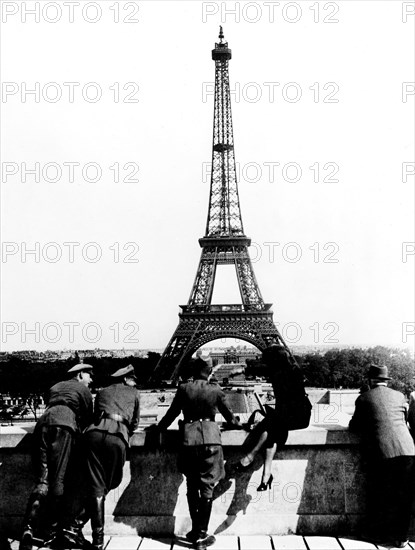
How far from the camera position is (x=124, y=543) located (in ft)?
21.1

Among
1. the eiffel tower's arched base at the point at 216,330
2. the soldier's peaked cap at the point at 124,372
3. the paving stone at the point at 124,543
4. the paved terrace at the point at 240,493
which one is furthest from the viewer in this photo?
the eiffel tower's arched base at the point at 216,330

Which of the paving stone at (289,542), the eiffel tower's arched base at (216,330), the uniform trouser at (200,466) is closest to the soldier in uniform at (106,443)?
the uniform trouser at (200,466)

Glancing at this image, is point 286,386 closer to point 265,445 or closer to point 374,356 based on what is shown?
point 265,445

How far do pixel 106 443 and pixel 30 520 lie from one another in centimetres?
93

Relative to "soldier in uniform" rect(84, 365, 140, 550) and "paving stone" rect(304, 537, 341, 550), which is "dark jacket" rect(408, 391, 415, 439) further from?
"soldier in uniform" rect(84, 365, 140, 550)

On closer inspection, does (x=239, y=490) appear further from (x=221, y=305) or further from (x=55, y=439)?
(x=221, y=305)

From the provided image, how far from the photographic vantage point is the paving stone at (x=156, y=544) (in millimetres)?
6282

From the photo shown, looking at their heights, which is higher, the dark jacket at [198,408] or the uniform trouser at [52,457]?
the dark jacket at [198,408]

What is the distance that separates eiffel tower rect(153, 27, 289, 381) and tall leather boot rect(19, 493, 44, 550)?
48.7 meters

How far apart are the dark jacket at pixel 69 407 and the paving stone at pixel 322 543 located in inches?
95.6

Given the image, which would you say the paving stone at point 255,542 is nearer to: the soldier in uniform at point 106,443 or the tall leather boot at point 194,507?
the tall leather boot at point 194,507

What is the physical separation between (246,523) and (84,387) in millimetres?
2099

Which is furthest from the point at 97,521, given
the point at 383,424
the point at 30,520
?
the point at 383,424

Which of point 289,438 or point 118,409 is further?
point 289,438
